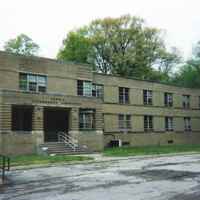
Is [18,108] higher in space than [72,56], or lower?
lower

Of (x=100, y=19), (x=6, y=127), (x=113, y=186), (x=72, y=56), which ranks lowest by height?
(x=113, y=186)

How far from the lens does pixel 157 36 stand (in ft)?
224

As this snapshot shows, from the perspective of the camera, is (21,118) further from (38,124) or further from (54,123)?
(54,123)

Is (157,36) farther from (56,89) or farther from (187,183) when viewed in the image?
(187,183)

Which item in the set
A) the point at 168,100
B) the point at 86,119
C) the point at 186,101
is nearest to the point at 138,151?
the point at 86,119

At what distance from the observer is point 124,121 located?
43.2 metres

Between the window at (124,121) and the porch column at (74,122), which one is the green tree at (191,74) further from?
the porch column at (74,122)

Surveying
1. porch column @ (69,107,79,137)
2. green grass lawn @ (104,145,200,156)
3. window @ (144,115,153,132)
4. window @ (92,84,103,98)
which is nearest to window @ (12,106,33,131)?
porch column @ (69,107,79,137)

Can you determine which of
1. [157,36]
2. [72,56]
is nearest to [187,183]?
[72,56]

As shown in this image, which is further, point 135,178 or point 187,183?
point 135,178

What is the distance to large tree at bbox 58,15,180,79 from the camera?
64562 mm

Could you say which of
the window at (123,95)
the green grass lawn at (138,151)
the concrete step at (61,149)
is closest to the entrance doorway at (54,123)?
the concrete step at (61,149)

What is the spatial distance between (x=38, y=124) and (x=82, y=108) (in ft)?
16.1

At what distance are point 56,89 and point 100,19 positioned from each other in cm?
3426
